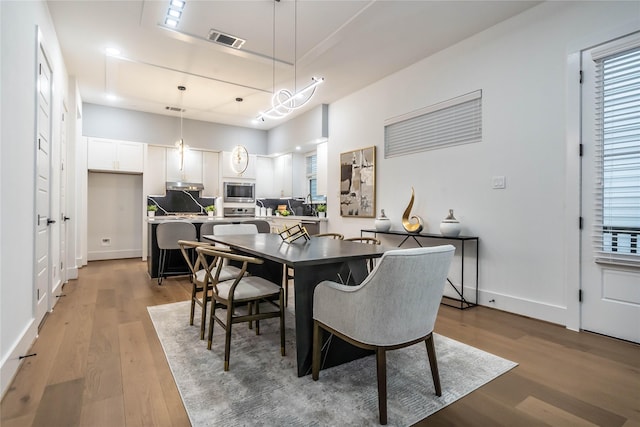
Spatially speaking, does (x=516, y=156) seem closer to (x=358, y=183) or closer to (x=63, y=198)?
(x=358, y=183)

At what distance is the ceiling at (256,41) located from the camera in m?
3.03

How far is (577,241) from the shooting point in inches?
107

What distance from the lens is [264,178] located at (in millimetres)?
7715

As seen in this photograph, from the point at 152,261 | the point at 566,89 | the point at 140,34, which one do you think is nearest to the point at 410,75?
the point at 566,89

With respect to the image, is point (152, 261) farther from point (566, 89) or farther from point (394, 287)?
point (566, 89)

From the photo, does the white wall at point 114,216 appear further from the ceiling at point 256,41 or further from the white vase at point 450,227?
the white vase at point 450,227

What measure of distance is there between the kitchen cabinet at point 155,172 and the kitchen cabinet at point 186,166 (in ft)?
0.33

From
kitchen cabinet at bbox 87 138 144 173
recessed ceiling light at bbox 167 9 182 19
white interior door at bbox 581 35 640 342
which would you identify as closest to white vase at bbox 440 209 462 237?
white interior door at bbox 581 35 640 342

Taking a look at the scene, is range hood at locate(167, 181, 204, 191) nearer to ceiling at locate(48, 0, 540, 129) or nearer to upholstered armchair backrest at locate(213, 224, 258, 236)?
ceiling at locate(48, 0, 540, 129)

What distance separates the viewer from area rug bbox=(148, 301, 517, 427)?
5.10 feet

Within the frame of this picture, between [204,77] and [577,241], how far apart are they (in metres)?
4.85

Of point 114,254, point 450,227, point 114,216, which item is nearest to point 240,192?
point 114,216

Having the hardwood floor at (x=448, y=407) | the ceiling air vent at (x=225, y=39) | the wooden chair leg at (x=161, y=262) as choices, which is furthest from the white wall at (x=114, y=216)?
the ceiling air vent at (x=225, y=39)

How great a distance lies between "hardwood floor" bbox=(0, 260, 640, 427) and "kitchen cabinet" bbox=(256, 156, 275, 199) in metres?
4.71
